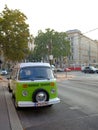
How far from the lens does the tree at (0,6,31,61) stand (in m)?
35.8

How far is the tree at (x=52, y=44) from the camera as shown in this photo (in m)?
113

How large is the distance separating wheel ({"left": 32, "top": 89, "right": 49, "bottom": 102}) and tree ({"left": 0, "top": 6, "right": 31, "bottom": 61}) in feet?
85.4

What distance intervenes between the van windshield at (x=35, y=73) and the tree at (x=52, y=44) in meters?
100

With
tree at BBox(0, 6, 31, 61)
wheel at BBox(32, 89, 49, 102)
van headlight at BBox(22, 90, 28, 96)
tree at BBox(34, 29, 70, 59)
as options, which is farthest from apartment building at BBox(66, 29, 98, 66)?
van headlight at BBox(22, 90, 28, 96)

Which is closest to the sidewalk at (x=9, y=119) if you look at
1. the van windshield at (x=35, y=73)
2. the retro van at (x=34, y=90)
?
the retro van at (x=34, y=90)

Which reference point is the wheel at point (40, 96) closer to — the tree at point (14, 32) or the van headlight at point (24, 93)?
the van headlight at point (24, 93)

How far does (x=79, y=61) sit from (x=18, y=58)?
10305 cm

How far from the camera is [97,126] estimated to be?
7879mm

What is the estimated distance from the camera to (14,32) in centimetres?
3628

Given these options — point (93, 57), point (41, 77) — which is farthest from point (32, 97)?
point (93, 57)

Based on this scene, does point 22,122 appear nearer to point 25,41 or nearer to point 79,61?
point 25,41

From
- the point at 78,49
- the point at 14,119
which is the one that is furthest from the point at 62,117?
the point at 78,49

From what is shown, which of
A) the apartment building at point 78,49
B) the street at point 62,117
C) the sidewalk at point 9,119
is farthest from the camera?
the apartment building at point 78,49

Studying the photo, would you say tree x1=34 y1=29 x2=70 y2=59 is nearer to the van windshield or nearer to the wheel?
the van windshield
